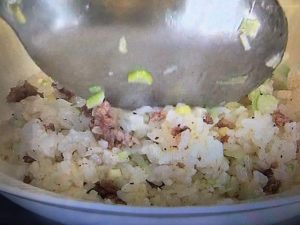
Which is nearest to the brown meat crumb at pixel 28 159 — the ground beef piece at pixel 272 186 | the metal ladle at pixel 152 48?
the metal ladle at pixel 152 48

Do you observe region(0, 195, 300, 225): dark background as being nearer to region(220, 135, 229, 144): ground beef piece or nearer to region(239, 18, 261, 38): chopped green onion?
region(220, 135, 229, 144): ground beef piece

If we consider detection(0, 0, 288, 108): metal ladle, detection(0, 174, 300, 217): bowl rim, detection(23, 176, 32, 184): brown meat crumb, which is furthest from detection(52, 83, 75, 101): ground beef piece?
detection(0, 174, 300, 217): bowl rim

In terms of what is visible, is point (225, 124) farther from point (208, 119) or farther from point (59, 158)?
point (59, 158)

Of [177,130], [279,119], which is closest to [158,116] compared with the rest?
[177,130]

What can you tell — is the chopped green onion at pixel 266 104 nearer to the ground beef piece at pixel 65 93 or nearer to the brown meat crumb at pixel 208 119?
the brown meat crumb at pixel 208 119

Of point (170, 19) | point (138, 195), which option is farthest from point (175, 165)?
point (170, 19)

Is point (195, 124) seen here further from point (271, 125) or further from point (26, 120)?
point (26, 120)
